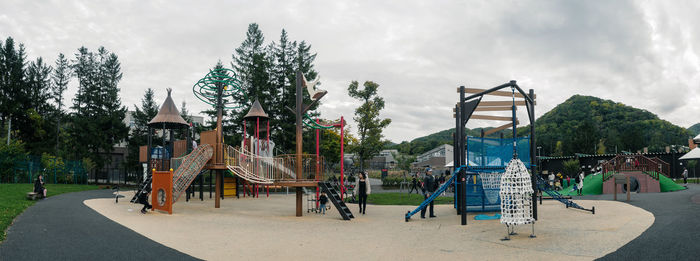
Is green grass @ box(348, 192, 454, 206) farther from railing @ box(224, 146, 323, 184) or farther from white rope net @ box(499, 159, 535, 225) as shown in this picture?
white rope net @ box(499, 159, 535, 225)

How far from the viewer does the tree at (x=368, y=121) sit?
3992 centimetres

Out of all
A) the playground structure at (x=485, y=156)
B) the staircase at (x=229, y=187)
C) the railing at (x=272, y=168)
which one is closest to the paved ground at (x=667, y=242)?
the playground structure at (x=485, y=156)

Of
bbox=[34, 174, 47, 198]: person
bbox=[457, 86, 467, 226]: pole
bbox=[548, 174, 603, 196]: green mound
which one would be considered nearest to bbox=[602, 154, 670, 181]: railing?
bbox=[548, 174, 603, 196]: green mound

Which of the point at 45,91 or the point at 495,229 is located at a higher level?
the point at 45,91

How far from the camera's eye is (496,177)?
15805 millimetres

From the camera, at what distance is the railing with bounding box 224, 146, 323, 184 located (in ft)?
52.0

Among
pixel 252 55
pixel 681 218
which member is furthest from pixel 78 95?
pixel 681 218

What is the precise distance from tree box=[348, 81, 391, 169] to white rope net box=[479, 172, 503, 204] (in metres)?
24.1

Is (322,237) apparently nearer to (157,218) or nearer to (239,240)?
(239,240)

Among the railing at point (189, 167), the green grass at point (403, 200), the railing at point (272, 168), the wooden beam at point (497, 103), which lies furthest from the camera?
the green grass at point (403, 200)

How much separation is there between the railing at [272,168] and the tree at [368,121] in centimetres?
2305

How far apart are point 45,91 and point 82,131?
1277 centimetres

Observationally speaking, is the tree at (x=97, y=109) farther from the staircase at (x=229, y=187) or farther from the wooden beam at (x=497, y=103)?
the wooden beam at (x=497, y=103)

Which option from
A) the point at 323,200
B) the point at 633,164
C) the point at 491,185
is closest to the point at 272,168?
the point at 323,200
